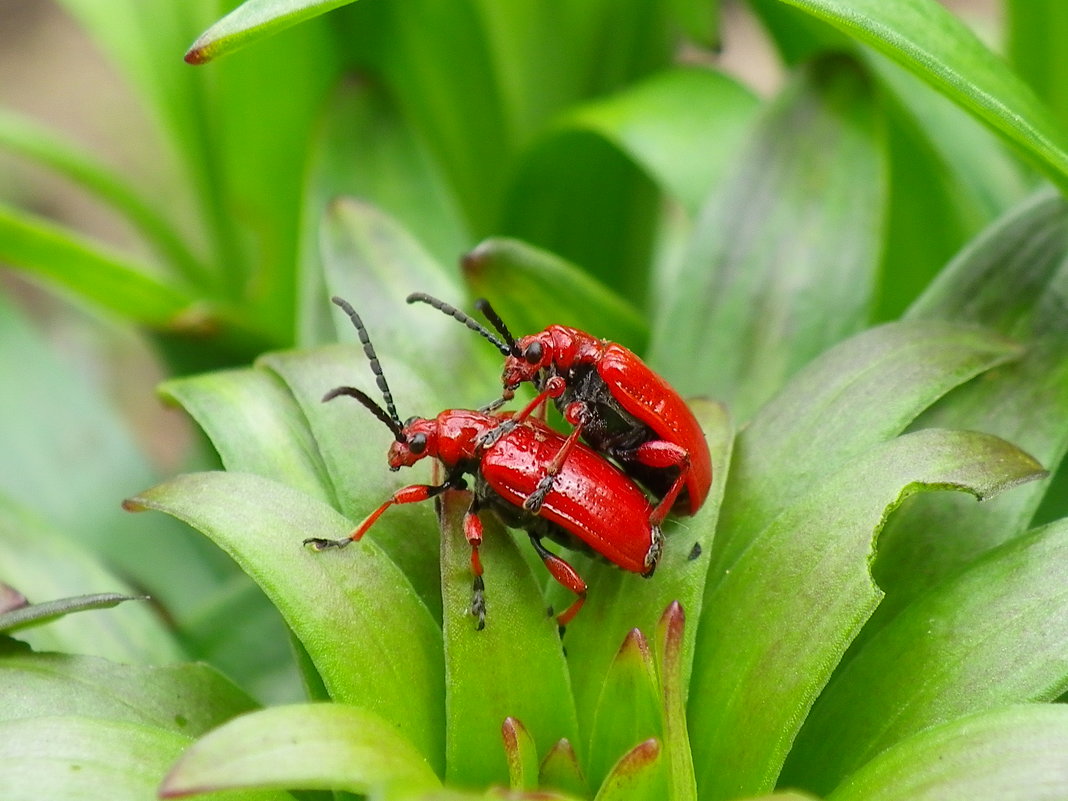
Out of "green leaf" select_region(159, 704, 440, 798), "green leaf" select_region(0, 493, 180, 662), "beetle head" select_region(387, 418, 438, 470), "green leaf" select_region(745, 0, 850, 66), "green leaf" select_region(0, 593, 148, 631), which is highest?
"green leaf" select_region(745, 0, 850, 66)

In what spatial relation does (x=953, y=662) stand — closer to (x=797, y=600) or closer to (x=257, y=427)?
(x=797, y=600)

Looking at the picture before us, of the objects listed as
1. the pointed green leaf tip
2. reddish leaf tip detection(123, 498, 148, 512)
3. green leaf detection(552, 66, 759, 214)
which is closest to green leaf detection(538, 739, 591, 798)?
reddish leaf tip detection(123, 498, 148, 512)

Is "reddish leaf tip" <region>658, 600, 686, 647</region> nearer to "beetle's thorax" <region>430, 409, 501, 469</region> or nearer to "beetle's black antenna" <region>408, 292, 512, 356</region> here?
"beetle's thorax" <region>430, 409, 501, 469</region>

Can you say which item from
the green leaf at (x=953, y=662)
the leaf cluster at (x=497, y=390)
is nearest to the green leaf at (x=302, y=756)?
the leaf cluster at (x=497, y=390)

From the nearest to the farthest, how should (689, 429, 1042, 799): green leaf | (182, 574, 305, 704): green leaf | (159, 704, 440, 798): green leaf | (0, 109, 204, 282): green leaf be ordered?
(159, 704, 440, 798): green leaf → (689, 429, 1042, 799): green leaf → (182, 574, 305, 704): green leaf → (0, 109, 204, 282): green leaf

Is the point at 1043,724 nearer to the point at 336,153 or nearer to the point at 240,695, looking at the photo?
the point at 240,695

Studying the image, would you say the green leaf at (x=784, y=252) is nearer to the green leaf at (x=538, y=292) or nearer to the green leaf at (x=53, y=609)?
the green leaf at (x=538, y=292)

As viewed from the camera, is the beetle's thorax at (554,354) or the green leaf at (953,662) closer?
the green leaf at (953,662)
